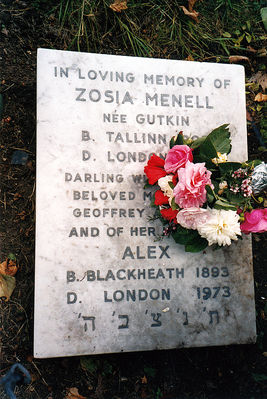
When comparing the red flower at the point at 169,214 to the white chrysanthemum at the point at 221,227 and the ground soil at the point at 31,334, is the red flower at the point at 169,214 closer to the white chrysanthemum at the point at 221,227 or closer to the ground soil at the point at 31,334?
the white chrysanthemum at the point at 221,227

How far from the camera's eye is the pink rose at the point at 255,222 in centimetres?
199

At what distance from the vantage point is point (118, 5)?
107 inches

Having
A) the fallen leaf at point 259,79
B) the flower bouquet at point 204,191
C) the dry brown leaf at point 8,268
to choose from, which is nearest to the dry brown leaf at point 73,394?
the dry brown leaf at point 8,268

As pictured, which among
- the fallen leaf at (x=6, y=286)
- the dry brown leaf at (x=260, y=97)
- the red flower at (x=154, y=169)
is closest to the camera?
the red flower at (x=154, y=169)

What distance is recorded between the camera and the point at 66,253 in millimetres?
2061

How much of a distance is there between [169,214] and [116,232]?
1.16 feet

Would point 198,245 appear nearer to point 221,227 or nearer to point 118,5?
point 221,227

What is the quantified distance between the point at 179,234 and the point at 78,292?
679 mm

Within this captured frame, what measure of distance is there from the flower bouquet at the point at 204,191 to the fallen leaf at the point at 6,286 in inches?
44.9

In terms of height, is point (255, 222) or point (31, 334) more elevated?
point (255, 222)

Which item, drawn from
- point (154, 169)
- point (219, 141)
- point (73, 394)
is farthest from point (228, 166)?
point (73, 394)

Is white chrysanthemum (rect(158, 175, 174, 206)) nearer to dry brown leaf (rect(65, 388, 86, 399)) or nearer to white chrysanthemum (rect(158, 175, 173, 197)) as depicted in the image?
white chrysanthemum (rect(158, 175, 173, 197))

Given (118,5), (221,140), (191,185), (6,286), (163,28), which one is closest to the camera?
(191,185)

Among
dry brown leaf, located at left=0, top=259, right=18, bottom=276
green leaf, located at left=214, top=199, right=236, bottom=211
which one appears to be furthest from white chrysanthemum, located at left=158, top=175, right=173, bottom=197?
dry brown leaf, located at left=0, top=259, right=18, bottom=276
